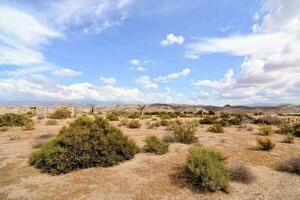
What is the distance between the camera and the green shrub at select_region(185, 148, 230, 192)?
9570mm

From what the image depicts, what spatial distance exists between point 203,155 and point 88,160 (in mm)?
4661

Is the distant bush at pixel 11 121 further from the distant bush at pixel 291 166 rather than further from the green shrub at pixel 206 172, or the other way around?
the distant bush at pixel 291 166

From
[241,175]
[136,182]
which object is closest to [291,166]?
[241,175]

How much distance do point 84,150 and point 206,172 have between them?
17.2 feet

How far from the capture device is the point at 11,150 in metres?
16.4

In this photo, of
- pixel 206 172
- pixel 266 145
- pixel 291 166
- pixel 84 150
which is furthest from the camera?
pixel 266 145

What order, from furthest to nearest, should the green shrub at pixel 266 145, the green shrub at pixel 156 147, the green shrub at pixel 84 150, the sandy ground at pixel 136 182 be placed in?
the green shrub at pixel 266 145
the green shrub at pixel 156 147
the green shrub at pixel 84 150
the sandy ground at pixel 136 182

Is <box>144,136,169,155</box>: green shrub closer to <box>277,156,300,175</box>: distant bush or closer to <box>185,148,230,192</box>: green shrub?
<box>185,148,230,192</box>: green shrub

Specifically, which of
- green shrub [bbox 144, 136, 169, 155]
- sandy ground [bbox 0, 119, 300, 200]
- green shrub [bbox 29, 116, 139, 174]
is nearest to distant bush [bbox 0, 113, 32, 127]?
sandy ground [bbox 0, 119, 300, 200]

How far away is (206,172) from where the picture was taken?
9.79 m

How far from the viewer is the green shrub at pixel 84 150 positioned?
11859 millimetres

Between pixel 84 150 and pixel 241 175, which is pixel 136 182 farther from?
pixel 241 175

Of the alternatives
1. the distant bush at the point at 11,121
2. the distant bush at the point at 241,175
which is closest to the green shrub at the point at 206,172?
the distant bush at the point at 241,175

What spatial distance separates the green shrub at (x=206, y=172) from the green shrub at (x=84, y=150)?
3501mm
